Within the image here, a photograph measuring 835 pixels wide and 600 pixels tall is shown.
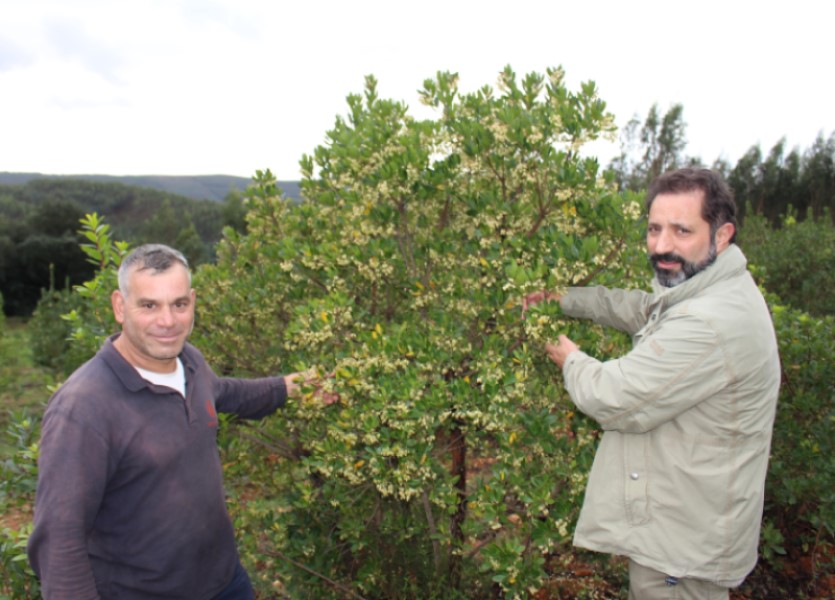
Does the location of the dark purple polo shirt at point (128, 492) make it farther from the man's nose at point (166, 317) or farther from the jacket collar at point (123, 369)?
the man's nose at point (166, 317)

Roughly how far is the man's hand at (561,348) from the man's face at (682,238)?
552mm

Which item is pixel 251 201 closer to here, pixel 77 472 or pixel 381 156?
pixel 381 156

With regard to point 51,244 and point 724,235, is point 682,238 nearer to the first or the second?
point 724,235

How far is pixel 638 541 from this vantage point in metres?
2.69

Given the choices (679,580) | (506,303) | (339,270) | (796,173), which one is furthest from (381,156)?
(796,173)

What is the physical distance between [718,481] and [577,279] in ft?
3.79

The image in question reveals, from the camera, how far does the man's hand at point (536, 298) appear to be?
304 centimetres

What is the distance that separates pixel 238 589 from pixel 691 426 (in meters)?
2.28

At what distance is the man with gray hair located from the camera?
2.23m

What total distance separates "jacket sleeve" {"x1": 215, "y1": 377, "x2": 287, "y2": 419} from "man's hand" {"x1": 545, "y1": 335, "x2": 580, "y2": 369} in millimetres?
1546

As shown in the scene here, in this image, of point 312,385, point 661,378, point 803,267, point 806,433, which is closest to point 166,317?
point 312,385

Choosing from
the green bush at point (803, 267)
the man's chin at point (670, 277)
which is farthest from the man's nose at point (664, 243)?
the green bush at point (803, 267)

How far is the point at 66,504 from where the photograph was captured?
221cm

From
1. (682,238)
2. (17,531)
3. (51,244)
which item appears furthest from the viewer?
(51,244)
